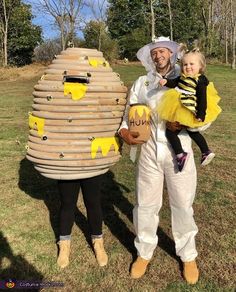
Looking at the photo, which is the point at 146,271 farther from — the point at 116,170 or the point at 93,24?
the point at 93,24

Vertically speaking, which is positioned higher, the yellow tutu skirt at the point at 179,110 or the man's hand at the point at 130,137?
the yellow tutu skirt at the point at 179,110

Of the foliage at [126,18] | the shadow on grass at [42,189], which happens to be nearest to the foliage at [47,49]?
the foliage at [126,18]

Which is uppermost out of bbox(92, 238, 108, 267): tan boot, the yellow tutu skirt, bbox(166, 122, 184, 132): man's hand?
the yellow tutu skirt

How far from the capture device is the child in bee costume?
305 cm

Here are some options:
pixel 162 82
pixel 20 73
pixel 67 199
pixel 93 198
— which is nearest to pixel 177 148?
pixel 162 82

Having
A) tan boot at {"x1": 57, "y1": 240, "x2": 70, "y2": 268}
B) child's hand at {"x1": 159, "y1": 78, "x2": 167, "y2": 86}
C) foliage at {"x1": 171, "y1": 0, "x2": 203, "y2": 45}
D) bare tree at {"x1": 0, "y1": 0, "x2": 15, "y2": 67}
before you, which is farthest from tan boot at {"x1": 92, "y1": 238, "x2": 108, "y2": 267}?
foliage at {"x1": 171, "y1": 0, "x2": 203, "y2": 45}

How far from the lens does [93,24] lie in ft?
105

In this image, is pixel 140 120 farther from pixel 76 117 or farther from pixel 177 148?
pixel 76 117

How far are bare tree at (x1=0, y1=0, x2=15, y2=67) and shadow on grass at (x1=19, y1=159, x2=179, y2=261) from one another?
23071 millimetres

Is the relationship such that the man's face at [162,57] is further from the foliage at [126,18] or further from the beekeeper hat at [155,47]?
the foliage at [126,18]

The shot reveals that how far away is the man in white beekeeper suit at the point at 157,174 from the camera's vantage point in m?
3.26

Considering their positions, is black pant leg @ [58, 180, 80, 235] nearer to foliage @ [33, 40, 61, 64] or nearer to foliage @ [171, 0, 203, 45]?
foliage @ [33, 40, 61, 64]

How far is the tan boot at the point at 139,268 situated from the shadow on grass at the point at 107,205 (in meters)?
0.28

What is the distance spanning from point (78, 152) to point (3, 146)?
523 centimetres
